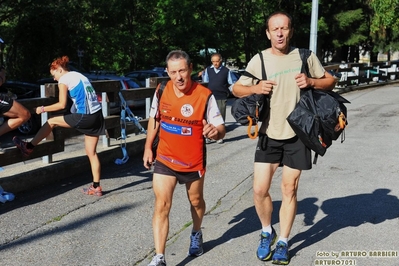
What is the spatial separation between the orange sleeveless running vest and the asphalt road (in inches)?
34.1

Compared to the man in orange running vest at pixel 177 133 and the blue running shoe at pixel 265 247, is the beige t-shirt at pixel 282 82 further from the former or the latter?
the blue running shoe at pixel 265 247

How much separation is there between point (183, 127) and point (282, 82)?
85cm

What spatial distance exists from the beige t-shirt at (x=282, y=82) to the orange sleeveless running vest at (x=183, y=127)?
0.50 metres

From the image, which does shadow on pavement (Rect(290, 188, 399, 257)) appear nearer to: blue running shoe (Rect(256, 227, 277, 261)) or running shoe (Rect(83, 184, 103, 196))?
blue running shoe (Rect(256, 227, 277, 261))

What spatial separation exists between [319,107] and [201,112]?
916mm

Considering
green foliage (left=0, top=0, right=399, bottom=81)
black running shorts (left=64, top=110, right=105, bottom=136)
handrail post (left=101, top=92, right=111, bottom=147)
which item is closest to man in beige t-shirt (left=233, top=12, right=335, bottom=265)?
black running shorts (left=64, top=110, right=105, bottom=136)

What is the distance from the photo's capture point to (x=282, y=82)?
14.3ft

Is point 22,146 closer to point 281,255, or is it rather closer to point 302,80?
point 281,255

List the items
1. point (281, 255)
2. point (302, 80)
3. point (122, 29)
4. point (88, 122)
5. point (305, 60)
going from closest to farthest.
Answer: point (302, 80) → point (305, 60) → point (281, 255) → point (88, 122) → point (122, 29)

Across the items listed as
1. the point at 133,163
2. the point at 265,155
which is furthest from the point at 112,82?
the point at 265,155

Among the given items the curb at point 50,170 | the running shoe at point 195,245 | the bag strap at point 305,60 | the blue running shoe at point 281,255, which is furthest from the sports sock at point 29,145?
the bag strap at point 305,60

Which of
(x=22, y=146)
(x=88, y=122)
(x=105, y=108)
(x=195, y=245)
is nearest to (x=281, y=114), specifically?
(x=195, y=245)

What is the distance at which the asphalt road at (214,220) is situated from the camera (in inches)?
185

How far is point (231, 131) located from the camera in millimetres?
12703
